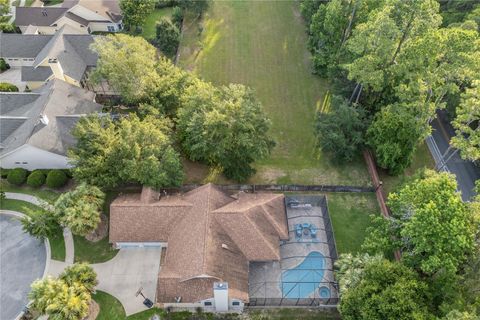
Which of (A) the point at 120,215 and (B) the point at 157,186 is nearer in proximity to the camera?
(A) the point at 120,215

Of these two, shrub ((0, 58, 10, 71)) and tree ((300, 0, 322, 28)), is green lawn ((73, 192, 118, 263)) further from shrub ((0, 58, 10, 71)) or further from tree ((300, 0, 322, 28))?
tree ((300, 0, 322, 28))

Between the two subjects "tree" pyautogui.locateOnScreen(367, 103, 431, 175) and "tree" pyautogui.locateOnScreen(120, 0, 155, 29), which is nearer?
"tree" pyautogui.locateOnScreen(367, 103, 431, 175)

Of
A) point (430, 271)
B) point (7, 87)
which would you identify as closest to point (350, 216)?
point (430, 271)

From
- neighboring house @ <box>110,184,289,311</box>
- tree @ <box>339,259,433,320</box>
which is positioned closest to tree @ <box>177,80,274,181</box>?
neighboring house @ <box>110,184,289,311</box>

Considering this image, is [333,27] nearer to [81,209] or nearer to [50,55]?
[81,209]

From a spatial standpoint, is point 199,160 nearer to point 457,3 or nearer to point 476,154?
point 476,154

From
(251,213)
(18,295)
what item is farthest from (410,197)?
(18,295)

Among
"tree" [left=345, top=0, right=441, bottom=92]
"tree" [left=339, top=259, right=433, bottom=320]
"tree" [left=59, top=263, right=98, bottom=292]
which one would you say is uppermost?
"tree" [left=345, top=0, right=441, bottom=92]
